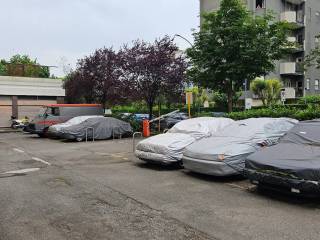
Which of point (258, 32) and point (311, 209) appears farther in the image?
point (258, 32)

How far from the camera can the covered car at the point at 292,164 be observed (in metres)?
6.48

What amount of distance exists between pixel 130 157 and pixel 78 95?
1803 centimetres

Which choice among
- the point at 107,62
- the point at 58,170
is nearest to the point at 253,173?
the point at 58,170

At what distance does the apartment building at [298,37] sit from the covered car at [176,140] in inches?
1136

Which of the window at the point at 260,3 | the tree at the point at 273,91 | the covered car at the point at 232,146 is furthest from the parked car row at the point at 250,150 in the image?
the window at the point at 260,3

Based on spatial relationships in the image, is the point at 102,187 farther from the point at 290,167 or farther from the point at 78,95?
the point at 78,95

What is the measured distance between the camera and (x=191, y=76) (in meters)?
20.0

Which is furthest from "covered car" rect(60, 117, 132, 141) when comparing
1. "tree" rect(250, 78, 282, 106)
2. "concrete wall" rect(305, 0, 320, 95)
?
"concrete wall" rect(305, 0, 320, 95)

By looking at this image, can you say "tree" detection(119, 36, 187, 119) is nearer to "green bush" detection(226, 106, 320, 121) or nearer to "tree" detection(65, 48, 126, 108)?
"tree" detection(65, 48, 126, 108)

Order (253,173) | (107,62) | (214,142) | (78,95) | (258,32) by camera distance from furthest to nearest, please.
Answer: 1. (78,95)
2. (107,62)
3. (258,32)
4. (214,142)
5. (253,173)

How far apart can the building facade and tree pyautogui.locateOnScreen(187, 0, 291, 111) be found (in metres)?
19.3

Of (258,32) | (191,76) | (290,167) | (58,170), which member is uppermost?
(258,32)

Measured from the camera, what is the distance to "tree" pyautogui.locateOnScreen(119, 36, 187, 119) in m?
22.1

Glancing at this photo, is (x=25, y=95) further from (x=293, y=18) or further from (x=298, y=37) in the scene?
(x=298, y=37)
